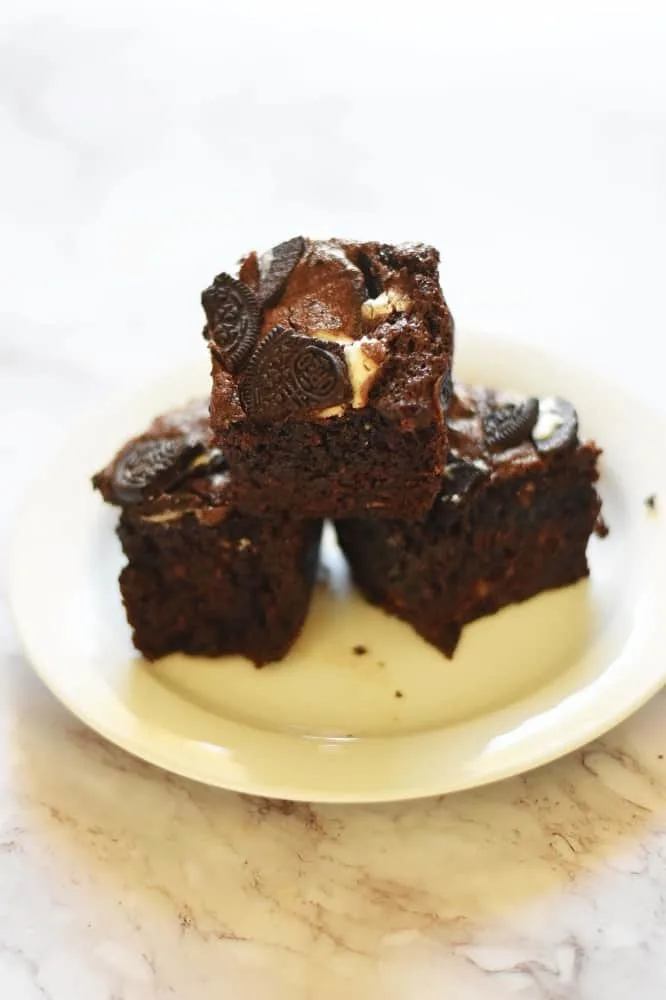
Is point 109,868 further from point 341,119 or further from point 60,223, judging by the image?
point 341,119

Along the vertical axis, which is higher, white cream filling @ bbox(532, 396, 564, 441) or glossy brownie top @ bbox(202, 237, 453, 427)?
glossy brownie top @ bbox(202, 237, 453, 427)

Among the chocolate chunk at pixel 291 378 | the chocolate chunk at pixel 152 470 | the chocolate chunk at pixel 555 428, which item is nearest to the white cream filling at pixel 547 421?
the chocolate chunk at pixel 555 428

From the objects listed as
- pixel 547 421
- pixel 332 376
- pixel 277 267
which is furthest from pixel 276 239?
pixel 332 376

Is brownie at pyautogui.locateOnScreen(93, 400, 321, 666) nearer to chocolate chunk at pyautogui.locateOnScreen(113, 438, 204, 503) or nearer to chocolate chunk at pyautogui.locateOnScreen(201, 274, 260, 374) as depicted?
chocolate chunk at pyautogui.locateOnScreen(113, 438, 204, 503)

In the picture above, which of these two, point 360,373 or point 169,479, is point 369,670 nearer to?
point 169,479

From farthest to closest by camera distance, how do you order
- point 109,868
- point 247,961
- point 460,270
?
point 460,270 < point 109,868 < point 247,961

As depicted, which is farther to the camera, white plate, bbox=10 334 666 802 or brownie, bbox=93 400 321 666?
brownie, bbox=93 400 321 666

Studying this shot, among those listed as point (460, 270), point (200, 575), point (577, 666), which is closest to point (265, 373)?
point (200, 575)

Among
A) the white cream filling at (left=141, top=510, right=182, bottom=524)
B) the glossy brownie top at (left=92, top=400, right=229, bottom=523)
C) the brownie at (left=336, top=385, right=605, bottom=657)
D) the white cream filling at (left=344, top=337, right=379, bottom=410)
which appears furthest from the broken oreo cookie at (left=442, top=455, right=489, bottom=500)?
the white cream filling at (left=141, top=510, right=182, bottom=524)
